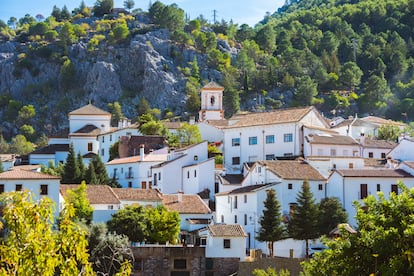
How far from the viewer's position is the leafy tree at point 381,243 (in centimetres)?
2702

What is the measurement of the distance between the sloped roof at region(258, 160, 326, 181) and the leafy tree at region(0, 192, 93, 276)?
4802 cm

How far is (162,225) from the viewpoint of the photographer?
60406mm

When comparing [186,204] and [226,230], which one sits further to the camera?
[186,204]

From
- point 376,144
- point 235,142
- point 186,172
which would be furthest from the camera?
point 376,144

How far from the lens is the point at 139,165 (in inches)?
3115

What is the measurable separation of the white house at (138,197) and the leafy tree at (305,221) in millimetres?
11081

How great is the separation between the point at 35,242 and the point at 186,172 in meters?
58.5

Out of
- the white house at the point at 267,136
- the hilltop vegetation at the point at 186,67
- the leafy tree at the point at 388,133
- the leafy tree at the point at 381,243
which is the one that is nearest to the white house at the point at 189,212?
the white house at the point at 267,136

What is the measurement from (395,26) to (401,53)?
21.2 m

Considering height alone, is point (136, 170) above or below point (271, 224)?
above

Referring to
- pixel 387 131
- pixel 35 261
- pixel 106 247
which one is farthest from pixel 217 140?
pixel 35 261

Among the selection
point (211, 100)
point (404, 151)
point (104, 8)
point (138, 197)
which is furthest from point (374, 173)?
point (104, 8)

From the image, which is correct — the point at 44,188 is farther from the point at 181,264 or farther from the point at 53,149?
the point at 53,149

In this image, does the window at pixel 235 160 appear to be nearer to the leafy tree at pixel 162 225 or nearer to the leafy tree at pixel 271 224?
the leafy tree at pixel 271 224
